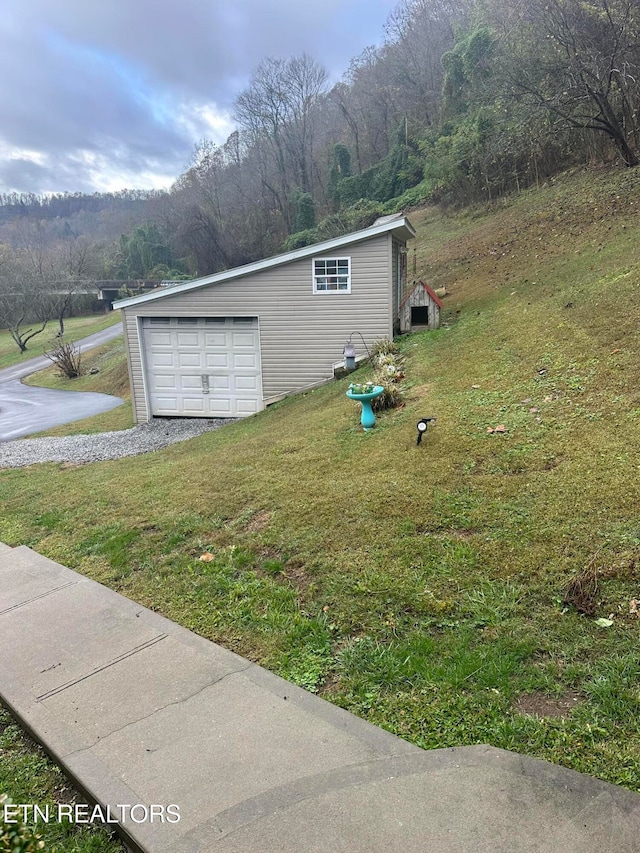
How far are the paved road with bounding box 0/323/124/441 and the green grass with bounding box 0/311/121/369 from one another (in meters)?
8.95

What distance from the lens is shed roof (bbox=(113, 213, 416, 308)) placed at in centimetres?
1133

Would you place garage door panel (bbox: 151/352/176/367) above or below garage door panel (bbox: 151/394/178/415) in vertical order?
above

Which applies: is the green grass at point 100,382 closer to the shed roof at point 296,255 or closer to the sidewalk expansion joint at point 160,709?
the shed roof at point 296,255

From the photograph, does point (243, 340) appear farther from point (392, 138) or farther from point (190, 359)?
point (392, 138)

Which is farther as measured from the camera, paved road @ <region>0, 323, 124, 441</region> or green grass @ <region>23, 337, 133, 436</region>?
paved road @ <region>0, 323, 124, 441</region>

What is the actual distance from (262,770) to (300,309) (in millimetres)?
10663

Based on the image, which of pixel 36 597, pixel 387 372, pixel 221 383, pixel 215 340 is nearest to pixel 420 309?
pixel 387 372

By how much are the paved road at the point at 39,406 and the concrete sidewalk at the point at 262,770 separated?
12.7 metres

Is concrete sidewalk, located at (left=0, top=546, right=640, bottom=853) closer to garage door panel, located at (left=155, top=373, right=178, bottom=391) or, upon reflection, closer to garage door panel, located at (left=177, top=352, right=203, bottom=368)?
garage door panel, located at (left=177, top=352, right=203, bottom=368)

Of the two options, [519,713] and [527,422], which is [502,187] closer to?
[527,422]

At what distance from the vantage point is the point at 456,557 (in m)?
3.79

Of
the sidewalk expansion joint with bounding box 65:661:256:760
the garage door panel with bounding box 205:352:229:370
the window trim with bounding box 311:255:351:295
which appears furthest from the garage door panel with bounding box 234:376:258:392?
the sidewalk expansion joint with bounding box 65:661:256:760

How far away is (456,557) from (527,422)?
8.91ft

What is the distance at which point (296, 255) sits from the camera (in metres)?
11.8
